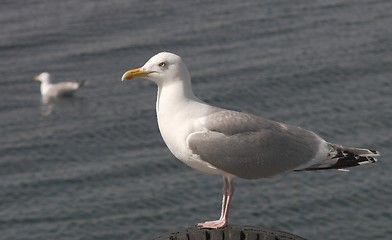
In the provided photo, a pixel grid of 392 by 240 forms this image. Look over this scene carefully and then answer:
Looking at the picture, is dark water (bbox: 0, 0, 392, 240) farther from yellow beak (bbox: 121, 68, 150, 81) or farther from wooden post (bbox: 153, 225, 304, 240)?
yellow beak (bbox: 121, 68, 150, 81)

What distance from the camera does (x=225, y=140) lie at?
14.8 meters

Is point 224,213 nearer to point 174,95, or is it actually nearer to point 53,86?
point 174,95

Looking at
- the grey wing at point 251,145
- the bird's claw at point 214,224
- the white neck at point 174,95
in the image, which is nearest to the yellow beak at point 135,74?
the white neck at point 174,95

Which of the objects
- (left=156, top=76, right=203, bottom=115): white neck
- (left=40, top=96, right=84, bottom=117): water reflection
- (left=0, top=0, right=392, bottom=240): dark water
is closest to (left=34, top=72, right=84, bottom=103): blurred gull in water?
(left=40, top=96, right=84, bottom=117): water reflection

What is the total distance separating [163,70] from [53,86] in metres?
63.1

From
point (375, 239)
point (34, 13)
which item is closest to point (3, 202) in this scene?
point (375, 239)

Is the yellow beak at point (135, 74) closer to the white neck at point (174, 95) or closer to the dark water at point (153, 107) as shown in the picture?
the white neck at point (174, 95)

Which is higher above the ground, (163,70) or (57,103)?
(57,103)

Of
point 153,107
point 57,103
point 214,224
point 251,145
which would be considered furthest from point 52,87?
point 214,224

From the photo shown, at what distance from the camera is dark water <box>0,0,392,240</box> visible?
187ft

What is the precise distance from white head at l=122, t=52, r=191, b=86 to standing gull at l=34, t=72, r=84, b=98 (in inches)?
2399

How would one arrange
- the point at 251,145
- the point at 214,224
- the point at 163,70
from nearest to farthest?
1. the point at 163,70
2. the point at 214,224
3. the point at 251,145

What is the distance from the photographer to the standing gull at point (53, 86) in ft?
247

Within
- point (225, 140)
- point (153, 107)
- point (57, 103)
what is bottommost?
point (225, 140)
